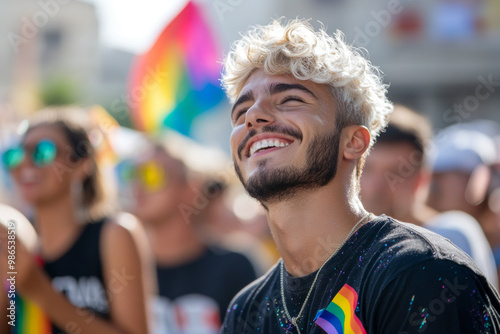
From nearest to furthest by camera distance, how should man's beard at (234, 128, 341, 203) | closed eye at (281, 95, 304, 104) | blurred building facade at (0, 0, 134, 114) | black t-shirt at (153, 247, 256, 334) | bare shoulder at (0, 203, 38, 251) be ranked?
man's beard at (234, 128, 341, 203) < closed eye at (281, 95, 304, 104) < bare shoulder at (0, 203, 38, 251) < black t-shirt at (153, 247, 256, 334) < blurred building facade at (0, 0, 134, 114)

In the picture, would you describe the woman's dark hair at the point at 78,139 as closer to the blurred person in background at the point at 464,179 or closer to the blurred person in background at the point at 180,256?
the blurred person in background at the point at 180,256

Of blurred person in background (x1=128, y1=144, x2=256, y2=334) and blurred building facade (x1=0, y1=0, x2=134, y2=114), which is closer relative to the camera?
blurred person in background (x1=128, y1=144, x2=256, y2=334)

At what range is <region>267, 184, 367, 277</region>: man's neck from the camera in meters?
2.01

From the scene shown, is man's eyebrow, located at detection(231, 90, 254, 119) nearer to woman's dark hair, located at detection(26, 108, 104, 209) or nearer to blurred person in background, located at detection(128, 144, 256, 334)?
woman's dark hair, located at detection(26, 108, 104, 209)

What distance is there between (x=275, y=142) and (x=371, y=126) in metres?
0.41

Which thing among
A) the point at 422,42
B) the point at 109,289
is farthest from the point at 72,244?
the point at 422,42

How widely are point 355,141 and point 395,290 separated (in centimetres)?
65

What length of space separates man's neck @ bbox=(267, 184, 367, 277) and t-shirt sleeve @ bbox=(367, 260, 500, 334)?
0.37 m

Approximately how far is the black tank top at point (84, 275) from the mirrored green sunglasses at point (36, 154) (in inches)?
18.6

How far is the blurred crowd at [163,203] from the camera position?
120 inches

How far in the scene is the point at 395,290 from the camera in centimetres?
164

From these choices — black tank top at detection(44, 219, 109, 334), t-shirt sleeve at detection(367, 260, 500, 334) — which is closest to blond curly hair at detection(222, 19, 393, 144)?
t-shirt sleeve at detection(367, 260, 500, 334)

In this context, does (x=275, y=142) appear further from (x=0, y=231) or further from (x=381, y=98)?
(x=0, y=231)

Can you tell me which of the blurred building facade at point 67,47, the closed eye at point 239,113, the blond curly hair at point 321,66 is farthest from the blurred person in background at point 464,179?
the blurred building facade at point 67,47
